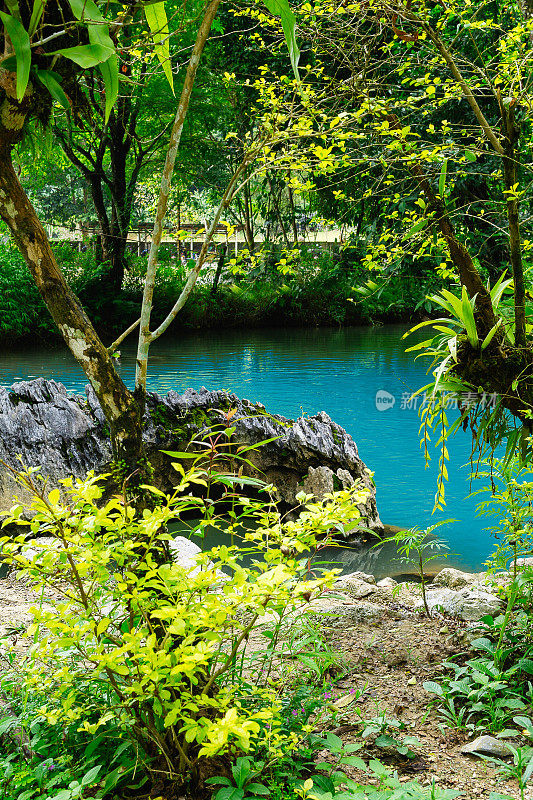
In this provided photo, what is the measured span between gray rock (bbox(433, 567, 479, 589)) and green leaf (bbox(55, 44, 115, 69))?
3366 millimetres

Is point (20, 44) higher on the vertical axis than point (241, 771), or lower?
higher

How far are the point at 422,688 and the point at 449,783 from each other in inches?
20.0

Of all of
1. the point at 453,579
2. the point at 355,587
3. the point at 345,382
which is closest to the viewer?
the point at 355,587

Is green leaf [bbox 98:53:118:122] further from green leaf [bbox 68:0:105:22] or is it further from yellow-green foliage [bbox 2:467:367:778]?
yellow-green foliage [bbox 2:467:367:778]

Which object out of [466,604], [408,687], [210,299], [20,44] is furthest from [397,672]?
[210,299]

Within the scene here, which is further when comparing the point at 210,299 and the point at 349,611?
the point at 210,299

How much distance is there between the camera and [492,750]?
6.08 feet

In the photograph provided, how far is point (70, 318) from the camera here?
194 centimetres

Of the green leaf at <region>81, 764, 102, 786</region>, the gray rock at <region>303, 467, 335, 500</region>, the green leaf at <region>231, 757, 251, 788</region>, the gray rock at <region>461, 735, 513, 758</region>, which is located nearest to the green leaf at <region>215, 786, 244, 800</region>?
the green leaf at <region>231, 757, 251, 788</region>

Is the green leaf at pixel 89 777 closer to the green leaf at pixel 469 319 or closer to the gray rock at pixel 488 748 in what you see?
the gray rock at pixel 488 748

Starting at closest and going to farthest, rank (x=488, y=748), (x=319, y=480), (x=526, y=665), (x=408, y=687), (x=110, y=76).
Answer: (x=110, y=76) → (x=488, y=748) → (x=526, y=665) → (x=408, y=687) → (x=319, y=480)

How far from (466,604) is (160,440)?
137 inches

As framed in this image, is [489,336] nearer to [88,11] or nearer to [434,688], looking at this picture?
[434,688]

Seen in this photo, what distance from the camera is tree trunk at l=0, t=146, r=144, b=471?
1873 mm
